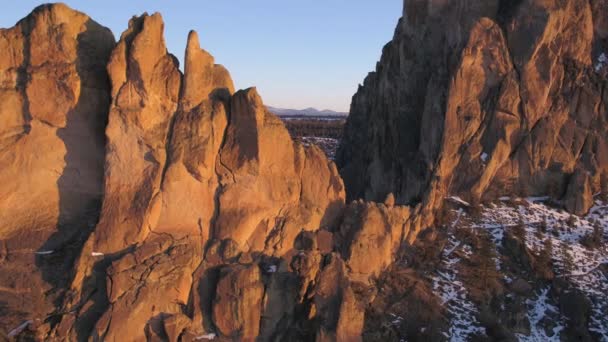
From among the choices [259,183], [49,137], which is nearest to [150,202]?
[259,183]

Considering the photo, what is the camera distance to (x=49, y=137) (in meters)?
23.0

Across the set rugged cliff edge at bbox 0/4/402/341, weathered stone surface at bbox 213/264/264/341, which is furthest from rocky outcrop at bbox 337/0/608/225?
weathered stone surface at bbox 213/264/264/341

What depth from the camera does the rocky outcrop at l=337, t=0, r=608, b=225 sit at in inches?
1256

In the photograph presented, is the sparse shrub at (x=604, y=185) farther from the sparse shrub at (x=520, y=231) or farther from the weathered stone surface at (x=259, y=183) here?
the weathered stone surface at (x=259, y=183)

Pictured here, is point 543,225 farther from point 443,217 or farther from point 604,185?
point 604,185

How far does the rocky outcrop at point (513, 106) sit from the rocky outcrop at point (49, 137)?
17.8 metres

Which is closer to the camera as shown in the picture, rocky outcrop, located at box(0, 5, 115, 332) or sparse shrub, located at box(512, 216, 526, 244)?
rocky outcrop, located at box(0, 5, 115, 332)

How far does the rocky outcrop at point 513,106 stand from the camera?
31.9m

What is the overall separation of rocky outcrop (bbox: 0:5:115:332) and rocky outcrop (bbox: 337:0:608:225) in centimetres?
1782

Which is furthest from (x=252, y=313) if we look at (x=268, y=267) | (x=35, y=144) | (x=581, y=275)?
(x=581, y=275)

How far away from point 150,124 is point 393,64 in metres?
22.1

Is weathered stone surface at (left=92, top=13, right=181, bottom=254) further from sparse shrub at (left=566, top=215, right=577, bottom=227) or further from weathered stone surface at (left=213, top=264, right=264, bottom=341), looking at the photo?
sparse shrub at (left=566, top=215, right=577, bottom=227)

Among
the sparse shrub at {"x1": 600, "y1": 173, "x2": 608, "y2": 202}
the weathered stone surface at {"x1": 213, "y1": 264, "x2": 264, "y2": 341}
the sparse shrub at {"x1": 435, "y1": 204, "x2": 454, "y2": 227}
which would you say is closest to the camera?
the weathered stone surface at {"x1": 213, "y1": 264, "x2": 264, "y2": 341}

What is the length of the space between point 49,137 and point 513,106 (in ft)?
82.7
